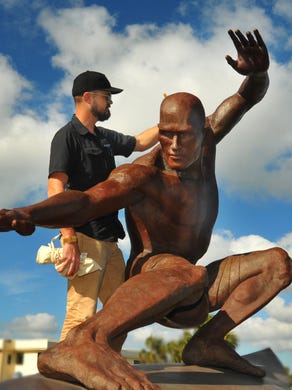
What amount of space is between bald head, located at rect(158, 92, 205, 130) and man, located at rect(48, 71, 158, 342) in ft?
3.41

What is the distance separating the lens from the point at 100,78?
4961mm

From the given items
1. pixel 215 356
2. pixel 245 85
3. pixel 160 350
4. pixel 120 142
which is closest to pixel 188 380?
pixel 215 356

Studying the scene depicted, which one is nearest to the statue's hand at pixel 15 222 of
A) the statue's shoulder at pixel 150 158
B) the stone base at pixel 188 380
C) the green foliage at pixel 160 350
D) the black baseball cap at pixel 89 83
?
the stone base at pixel 188 380

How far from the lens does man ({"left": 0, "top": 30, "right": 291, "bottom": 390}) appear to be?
3115mm

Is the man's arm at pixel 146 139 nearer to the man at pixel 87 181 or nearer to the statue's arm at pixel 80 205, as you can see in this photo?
the man at pixel 87 181

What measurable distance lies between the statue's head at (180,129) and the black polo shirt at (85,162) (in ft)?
3.05

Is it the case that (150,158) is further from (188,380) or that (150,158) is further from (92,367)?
(92,367)

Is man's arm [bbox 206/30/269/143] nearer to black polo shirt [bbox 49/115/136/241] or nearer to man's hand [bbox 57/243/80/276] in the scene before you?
black polo shirt [bbox 49/115/136/241]

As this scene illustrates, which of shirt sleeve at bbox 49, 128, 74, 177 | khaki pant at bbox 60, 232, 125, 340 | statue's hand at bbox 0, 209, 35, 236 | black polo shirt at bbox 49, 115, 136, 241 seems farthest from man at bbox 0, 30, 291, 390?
shirt sleeve at bbox 49, 128, 74, 177

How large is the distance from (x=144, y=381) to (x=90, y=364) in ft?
0.92

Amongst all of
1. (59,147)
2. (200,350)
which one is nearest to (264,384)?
(200,350)

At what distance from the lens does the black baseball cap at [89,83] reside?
4898mm

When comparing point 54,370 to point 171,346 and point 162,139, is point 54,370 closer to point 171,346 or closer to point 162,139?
point 162,139

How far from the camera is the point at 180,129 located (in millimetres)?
3693
